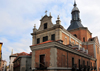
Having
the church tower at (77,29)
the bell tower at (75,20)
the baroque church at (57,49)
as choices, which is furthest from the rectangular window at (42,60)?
the bell tower at (75,20)

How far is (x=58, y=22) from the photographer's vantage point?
30.2 m

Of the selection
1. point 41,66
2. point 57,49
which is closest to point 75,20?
point 57,49

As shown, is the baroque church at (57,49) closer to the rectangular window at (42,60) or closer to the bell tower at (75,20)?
the rectangular window at (42,60)

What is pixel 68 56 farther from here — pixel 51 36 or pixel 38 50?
pixel 51 36

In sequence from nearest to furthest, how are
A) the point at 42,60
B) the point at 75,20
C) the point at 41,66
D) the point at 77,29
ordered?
1. the point at 41,66
2. the point at 42,60
3. the point at 77,29
4. the point at 75,20

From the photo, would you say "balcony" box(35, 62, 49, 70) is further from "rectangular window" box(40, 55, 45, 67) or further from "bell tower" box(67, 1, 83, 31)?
"bell tower" box(67, 1, 83, 31)

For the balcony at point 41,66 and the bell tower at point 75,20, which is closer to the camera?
the balcony at point 41,66

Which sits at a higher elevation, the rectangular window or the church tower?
the church tower

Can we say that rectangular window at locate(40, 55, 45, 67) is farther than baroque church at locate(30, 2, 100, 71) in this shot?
Yes

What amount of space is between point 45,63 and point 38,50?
109 inches

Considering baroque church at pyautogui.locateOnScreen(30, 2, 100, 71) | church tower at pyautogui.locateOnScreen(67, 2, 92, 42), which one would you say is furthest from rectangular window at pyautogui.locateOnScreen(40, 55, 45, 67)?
church tower at pyautogui.locateOnScreen(67, 2, 92, 42)

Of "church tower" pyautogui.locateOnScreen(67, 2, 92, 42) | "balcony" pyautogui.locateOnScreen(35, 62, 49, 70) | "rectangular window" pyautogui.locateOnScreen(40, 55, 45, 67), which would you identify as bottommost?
"balcony" pyautogui.locateOnScreen(35, 62, 49, 70)

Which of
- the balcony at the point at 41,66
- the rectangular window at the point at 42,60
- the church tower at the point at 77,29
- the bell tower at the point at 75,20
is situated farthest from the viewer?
the bell tower at the point at 75,20

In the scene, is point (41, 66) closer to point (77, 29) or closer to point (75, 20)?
point (77, 29)
